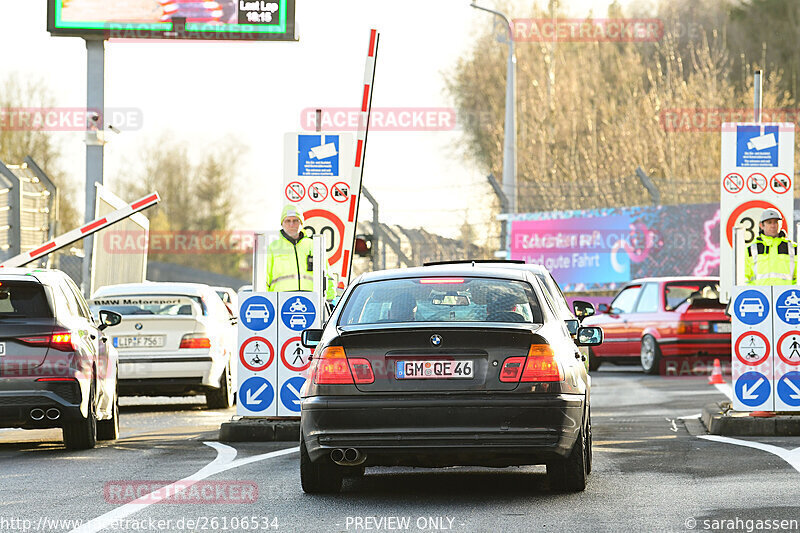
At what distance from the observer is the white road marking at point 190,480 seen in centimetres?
845

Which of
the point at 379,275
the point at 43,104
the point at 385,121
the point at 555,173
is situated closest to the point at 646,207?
the point at 385,121

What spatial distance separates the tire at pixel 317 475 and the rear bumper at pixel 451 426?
17.6 inches

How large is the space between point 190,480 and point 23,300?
3122mm

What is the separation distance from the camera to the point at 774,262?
577 inches

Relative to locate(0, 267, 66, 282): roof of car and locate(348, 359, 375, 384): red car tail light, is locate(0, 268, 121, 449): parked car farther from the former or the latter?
locate(348, 359, 375, 384): red car tail light

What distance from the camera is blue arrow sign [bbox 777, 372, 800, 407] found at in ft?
44.3

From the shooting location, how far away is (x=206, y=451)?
12633mm

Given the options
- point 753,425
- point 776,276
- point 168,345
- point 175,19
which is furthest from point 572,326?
point 175,19

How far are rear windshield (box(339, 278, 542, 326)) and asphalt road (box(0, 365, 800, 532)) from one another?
108 centimetres

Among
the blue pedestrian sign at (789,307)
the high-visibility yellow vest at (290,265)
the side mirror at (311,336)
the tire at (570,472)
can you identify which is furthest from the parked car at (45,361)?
the blue pedestrian sign at (789,307)

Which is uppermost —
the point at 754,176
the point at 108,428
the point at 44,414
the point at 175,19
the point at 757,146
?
the point at 175,19

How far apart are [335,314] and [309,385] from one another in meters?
0.67

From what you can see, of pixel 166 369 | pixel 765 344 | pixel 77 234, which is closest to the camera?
pixel 765 344

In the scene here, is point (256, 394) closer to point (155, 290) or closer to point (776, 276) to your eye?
point (776, 276)
